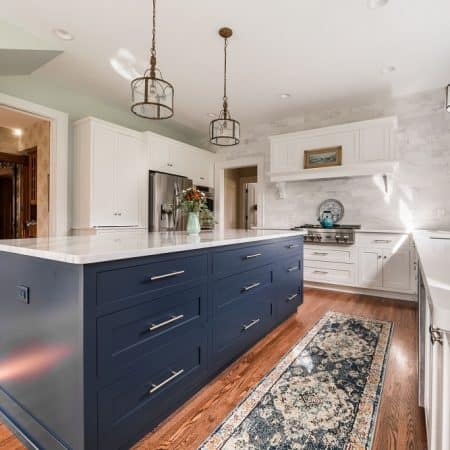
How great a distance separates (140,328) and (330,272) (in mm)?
3470

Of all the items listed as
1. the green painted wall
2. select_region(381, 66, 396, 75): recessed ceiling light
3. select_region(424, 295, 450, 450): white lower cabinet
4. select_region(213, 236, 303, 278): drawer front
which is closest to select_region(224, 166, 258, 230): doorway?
the green painted wall

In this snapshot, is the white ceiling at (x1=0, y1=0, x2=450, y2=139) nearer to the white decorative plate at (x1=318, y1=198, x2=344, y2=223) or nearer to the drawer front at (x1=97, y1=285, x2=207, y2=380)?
the white decorative plate at (x1=318, y1=198, x2=344, y2=223)

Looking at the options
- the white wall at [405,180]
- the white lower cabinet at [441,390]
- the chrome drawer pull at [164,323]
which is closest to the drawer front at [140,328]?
the chrome drawer pull at [164,323]

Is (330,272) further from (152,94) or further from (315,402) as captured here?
(152,94)

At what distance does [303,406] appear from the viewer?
1584 mm

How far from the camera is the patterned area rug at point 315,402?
1.34 metres

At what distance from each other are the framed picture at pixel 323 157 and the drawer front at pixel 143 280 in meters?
3.28

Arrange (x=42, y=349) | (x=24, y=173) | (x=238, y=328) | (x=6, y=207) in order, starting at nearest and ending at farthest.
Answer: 1. (x=42, y=349)
2. (x=238, y=328)
3. (x=24, y=173)
4. (x=6, y=207)

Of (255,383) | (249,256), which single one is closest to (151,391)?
(255,383)

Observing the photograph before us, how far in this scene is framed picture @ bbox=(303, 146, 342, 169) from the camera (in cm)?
414

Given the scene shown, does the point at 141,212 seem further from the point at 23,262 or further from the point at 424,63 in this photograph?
the point at 424,63

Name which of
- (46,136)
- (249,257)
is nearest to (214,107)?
(46,136)

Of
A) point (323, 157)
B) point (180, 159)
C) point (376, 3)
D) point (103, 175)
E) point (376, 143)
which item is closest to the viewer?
point (376, 3)

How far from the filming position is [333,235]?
404 centimetres
